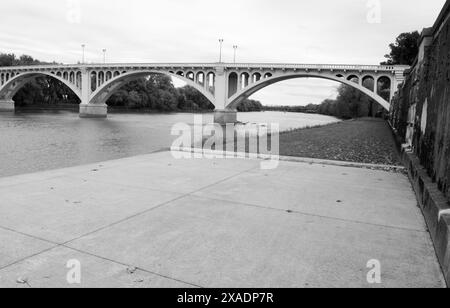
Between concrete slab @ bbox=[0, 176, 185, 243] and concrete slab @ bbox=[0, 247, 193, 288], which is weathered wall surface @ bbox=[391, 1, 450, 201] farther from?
concrete slab @ bbox=[0, 176, 185, 243]

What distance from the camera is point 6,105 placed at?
75.8 metres

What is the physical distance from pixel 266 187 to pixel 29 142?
1894 cm

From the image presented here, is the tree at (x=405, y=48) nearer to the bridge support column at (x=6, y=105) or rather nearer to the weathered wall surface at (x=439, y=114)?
the weathered wall surface at (x=439, y=114)

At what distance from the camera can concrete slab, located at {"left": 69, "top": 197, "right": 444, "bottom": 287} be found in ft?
10.1

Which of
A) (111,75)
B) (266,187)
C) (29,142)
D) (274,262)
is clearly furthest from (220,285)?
(111,75)

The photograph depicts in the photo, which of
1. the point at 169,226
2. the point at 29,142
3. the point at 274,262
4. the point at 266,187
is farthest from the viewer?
the point at 29,142

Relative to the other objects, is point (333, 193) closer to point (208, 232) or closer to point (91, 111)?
point (208, 232)

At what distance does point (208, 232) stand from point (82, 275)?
1406 millimetres

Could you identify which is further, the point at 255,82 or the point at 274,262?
the point at 255,82

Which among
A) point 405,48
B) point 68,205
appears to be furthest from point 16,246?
point 405,48

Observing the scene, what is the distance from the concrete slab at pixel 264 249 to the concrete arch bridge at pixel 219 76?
43.0 metres
